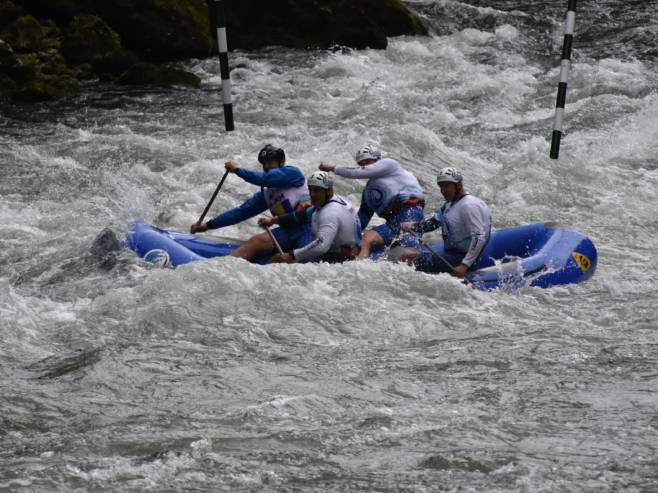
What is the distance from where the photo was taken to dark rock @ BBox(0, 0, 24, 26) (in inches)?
541

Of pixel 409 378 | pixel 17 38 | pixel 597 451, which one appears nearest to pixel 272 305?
pixel 409 378

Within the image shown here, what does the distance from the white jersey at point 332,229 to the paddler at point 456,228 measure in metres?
0.43

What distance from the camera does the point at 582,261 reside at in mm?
→ 7684

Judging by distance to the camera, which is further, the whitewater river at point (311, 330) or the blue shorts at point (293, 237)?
the blue shorts at point (293, 237)

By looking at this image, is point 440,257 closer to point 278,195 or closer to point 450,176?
point 450,176

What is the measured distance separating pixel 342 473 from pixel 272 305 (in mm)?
2319

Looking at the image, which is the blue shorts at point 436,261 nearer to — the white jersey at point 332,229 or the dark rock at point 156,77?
the white jersey at point 332,229

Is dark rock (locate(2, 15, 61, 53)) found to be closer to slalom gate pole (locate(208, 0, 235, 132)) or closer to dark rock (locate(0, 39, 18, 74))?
dark rock (locate(0, 39, 18, 74))

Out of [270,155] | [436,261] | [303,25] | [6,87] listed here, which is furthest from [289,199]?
[303,25]

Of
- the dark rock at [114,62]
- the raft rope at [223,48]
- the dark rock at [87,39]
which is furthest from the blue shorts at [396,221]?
the dark rock at [87,39]

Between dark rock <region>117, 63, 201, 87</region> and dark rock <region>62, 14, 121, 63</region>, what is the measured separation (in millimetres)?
561

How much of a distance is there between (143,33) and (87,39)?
829mm

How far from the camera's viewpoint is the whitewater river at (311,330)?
15.8 feet

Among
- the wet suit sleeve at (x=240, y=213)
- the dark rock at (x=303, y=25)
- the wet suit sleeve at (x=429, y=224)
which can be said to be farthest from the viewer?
the dark rock at (x=303, y=25)
